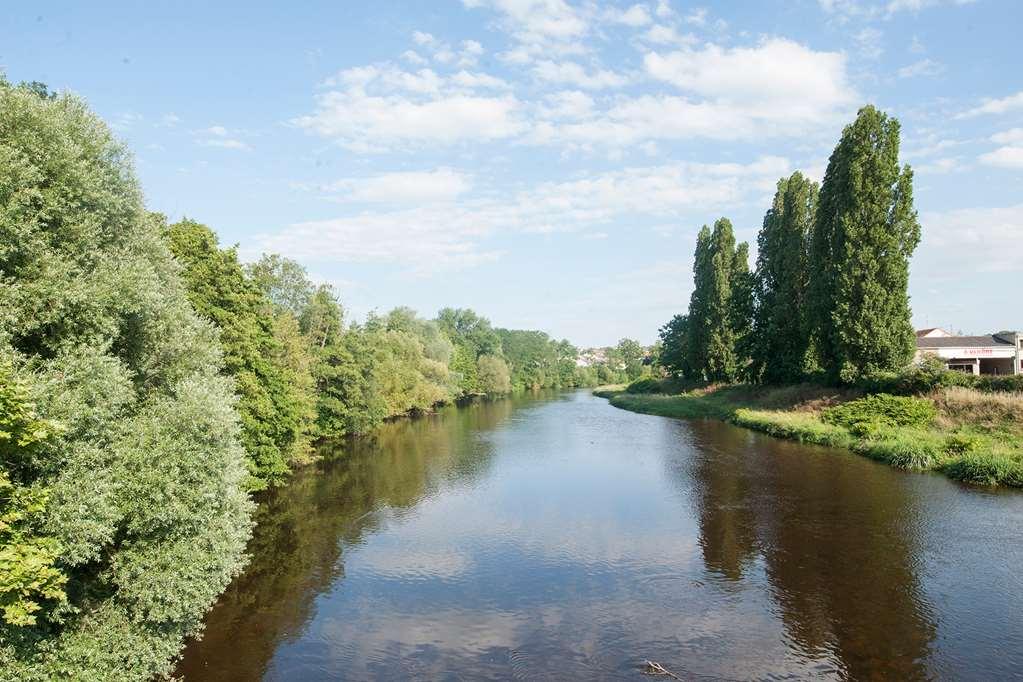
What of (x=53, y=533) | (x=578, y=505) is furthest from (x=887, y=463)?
(x=53, y=533)

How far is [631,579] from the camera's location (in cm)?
1909

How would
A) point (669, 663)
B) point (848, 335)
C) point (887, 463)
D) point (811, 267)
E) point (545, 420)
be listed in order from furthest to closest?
point (545, 420), point (811, 267), point (848, 335), point (887, 463), point (669, 663)

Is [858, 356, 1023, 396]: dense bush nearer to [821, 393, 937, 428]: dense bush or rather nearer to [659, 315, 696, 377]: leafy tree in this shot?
[821, 393, 937, 428]: dense bush

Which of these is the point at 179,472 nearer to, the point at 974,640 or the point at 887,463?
the point at 974,640

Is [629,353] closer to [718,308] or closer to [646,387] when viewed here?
[646,387]

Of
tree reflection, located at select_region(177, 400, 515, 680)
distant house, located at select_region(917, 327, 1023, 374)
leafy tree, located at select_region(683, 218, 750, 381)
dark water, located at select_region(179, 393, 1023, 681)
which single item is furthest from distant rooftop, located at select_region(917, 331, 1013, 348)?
tree reflection, located at select_region(177, 400, 515, 680)

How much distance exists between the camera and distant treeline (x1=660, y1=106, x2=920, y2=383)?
4212 centimetres

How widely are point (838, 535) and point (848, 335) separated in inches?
985

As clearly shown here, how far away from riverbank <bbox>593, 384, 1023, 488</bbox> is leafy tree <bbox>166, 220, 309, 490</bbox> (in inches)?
1227

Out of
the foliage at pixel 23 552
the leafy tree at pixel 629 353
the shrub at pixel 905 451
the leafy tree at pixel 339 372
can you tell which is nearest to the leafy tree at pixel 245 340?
the leafy tree at pixel 339 372

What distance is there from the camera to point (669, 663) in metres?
13.9

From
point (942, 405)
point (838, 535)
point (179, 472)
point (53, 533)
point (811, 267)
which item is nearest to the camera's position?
point (53, 533)

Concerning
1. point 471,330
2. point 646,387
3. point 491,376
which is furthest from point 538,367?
point 646,387

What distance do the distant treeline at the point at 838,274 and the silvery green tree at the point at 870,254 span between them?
0.07 metres
